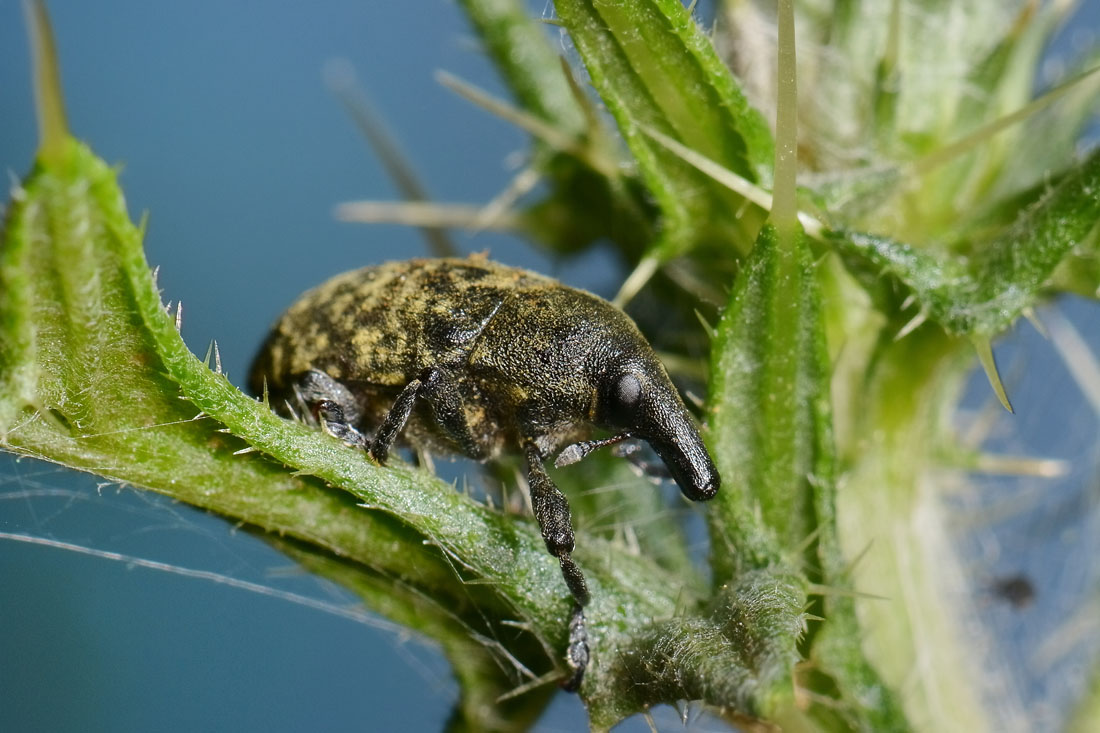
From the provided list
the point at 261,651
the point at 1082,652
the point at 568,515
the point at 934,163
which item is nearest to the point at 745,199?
the point at 934,163

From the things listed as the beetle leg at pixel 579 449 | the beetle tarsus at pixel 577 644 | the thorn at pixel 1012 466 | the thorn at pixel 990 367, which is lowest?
the thorn at pixel 1012 466

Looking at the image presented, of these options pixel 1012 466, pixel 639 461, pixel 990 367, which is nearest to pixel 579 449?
pixel 639 461

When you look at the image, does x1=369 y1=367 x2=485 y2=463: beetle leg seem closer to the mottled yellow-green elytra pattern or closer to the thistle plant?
the mottled yellow-green elytra pattern

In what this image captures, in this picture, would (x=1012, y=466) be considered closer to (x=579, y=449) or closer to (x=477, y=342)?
(x=579, y=449)

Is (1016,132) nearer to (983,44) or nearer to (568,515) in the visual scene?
(983,44)

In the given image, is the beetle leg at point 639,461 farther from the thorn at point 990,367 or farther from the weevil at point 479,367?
the thorn at point 990,367

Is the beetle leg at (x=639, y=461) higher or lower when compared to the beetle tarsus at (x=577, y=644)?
higher

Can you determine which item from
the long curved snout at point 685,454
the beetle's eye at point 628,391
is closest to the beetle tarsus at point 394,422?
the beetle's eye at point 628,391
